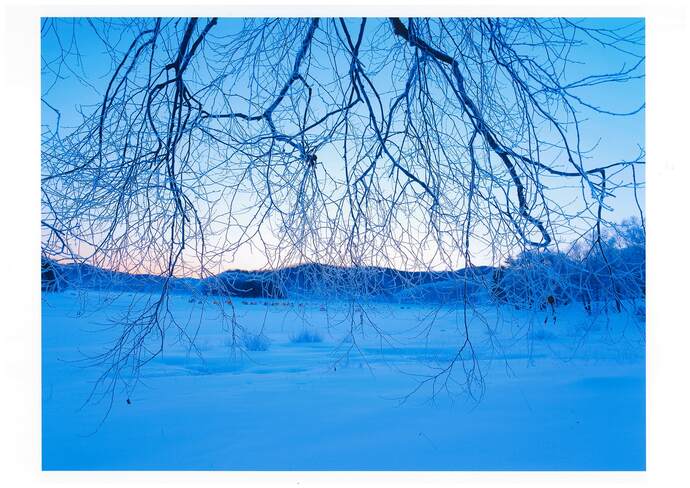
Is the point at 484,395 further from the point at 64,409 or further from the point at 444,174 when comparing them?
the point at 64,409

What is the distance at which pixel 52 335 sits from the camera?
2.61m

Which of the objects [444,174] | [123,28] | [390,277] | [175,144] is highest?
[123,28]

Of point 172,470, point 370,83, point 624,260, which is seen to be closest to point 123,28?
point 370,83

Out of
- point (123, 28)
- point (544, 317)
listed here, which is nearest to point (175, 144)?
point (123, 28)

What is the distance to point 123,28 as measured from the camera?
2658 millimetres

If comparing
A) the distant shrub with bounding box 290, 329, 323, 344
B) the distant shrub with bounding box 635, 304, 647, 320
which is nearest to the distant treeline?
the distant shrub with bounding box 635, 304, 647, 320

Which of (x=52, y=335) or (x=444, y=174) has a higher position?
(x=444, y=174)

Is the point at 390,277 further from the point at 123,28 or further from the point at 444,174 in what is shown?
the point at 123,28

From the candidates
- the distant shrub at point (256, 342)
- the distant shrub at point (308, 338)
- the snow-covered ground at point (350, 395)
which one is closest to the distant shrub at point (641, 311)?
the snow-covered ground at point (350, 395)

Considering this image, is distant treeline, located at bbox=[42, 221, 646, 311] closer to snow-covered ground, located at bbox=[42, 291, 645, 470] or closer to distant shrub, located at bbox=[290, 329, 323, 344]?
snow-covered ground, located at bbox=[42, 291, 645, 470]

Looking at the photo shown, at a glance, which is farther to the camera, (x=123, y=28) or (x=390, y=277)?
(x=123, y=28)

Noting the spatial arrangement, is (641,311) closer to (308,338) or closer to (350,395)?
(350,395)

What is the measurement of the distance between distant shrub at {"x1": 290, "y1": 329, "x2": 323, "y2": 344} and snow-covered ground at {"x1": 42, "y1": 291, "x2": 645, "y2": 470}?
22 mm
